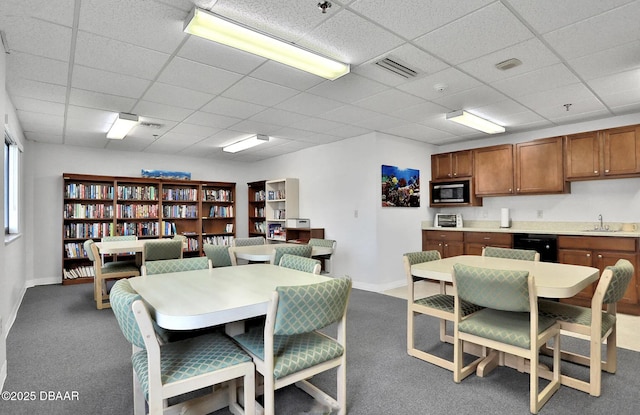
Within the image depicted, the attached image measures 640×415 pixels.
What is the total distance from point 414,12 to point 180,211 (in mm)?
6310

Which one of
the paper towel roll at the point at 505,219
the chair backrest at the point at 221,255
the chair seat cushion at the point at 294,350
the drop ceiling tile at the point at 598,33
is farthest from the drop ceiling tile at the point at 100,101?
the paper towel roll at the point at 505,219

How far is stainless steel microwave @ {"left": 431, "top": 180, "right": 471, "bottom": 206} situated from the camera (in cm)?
597

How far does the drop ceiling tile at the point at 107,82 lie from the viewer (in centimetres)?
311

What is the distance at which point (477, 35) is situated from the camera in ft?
8.27

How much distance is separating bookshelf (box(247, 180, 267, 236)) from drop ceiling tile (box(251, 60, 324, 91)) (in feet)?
14.8

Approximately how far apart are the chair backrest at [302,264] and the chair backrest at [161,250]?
2.45 m

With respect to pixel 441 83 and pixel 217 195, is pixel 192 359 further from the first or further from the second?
pixel 217 195

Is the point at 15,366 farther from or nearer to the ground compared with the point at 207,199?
nearer to the ground

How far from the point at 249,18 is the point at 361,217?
3.87 meters

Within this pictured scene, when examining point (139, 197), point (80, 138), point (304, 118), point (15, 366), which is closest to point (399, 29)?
point (304, 118)

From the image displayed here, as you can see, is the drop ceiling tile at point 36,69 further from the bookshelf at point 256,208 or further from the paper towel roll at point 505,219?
the paper towel roll at point 505,219

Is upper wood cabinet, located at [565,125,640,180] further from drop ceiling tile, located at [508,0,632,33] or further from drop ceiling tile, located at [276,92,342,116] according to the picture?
drop ceiling tile, located at [276,92,342,116]

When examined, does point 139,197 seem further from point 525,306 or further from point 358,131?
point 525,306

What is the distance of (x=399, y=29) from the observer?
243 centimetres
